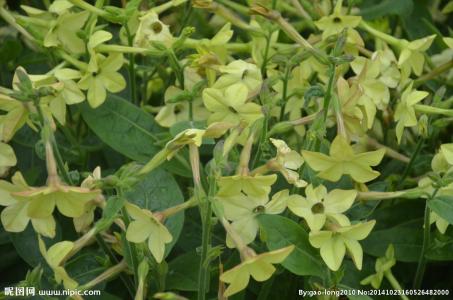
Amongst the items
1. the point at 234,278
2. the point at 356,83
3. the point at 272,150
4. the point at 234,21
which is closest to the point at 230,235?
the point at 234,278

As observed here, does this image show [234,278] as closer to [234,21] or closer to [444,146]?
[444,146]

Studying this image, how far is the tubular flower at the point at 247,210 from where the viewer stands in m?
0.91

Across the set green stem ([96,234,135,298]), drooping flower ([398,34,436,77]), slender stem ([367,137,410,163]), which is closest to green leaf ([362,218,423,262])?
slender stem ([367,137,410,163])

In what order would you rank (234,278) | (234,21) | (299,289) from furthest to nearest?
(234,21) < (299,289) < (234,278)

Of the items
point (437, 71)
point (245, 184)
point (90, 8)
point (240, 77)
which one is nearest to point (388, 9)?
point (437, 71)

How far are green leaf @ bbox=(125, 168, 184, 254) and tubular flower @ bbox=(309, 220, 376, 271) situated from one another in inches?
8.5

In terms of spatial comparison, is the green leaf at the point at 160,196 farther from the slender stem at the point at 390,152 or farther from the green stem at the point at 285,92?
the slender stem at the point at 390,152

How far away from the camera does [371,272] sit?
1.14 metres

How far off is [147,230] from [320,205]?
0.21m

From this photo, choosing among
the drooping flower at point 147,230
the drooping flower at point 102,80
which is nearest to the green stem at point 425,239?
the drooping flower at point 147,230

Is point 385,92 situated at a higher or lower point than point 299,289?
higher

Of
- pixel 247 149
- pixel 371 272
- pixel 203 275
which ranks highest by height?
pixel 247 149

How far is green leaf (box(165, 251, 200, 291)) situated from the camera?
1056 millimetres

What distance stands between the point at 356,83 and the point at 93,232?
1.27 ft
